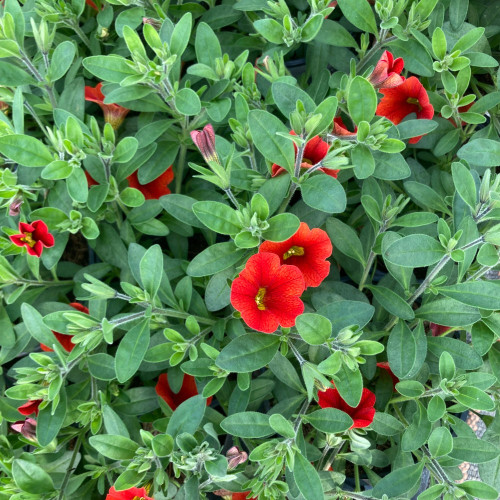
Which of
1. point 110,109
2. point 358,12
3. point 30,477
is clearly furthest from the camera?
point 110,109

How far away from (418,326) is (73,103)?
76cm

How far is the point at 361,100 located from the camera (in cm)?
79

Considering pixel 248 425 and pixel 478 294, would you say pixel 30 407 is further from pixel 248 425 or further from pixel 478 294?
pixel 478 294

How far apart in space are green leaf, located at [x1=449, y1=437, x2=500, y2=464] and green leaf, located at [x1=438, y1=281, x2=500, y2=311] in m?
0.25

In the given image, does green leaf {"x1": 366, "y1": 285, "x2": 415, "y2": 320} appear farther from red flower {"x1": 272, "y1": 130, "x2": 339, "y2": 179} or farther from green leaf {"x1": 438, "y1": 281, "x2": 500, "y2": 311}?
red flower {"x1": 272, "y1": 130, "x2": 339, "y2": 179}

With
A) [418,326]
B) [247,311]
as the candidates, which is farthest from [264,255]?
[418,326]

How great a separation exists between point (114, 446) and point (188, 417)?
122 millimetres

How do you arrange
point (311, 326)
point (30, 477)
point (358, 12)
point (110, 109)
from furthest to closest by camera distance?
point (110, 109) < point (358, 12) < point (30, 477) < point (311, 326)

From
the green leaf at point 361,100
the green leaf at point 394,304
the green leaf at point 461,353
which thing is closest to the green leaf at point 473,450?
the green leaf at point 461,353

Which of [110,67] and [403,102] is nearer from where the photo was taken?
[110,67]

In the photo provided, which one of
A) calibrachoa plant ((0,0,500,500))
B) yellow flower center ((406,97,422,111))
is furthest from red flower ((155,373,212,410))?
yellow flower center ((406,97,422,111))

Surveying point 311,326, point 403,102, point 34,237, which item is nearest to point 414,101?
point 403,102

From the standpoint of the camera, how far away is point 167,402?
3.23ft

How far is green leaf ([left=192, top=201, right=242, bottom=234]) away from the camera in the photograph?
79 centimetres
